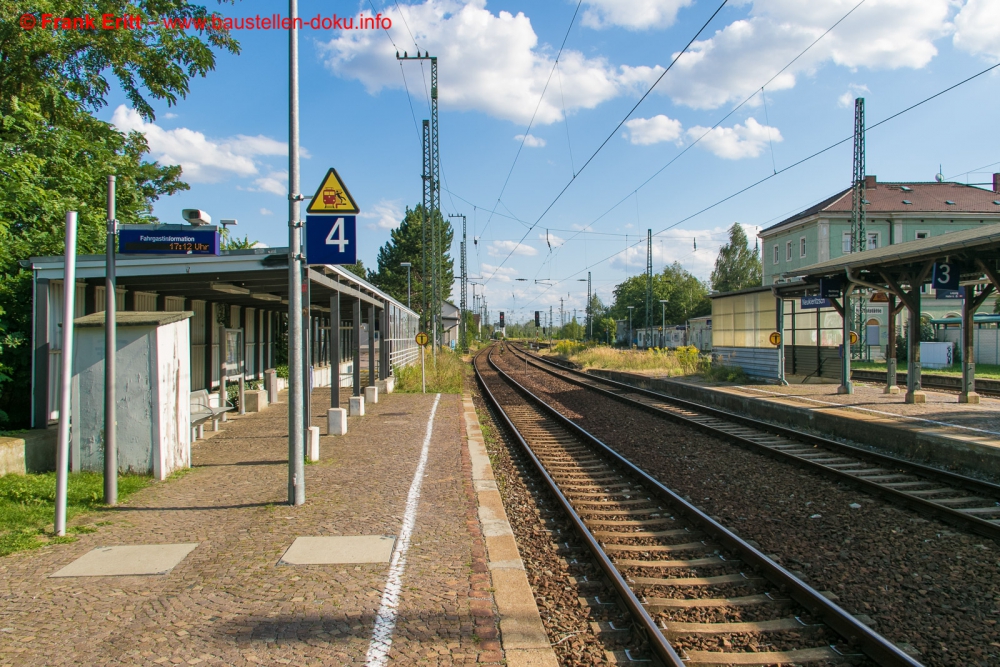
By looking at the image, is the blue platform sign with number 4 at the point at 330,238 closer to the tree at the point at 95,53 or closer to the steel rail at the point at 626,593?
the steel rail at the point at 626,593

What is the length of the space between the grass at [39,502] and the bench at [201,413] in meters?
2.30

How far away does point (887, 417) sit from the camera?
12.1 m

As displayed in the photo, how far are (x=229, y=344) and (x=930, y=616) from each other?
14.6m

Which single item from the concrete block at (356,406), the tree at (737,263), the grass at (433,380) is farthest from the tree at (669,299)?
the concrete block at (356,406)

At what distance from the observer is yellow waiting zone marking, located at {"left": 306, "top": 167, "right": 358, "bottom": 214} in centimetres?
695

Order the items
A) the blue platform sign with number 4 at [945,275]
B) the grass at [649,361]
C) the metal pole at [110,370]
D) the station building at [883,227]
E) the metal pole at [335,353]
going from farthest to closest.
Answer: the station building at [883,227], the grass at [649,361], the blue platform sign with number 4 at [945,275], the metal pole at [335,353], the metal pole at [110,370]

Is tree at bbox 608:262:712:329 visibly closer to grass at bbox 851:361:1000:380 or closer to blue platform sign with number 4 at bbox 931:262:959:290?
grass at bbox 851:361:1000:380

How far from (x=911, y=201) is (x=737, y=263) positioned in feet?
126

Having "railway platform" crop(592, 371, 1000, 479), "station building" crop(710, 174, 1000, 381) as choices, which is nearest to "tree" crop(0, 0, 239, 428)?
"railway platform" crop(592, 371, 1000, 479)

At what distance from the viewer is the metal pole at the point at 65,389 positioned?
5523 mm

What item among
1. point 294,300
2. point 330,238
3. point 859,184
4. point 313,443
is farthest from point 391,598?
point 859,184

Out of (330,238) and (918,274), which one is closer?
(330,238)

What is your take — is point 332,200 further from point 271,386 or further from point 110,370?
point 271,386

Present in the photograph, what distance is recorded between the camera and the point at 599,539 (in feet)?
19.9
